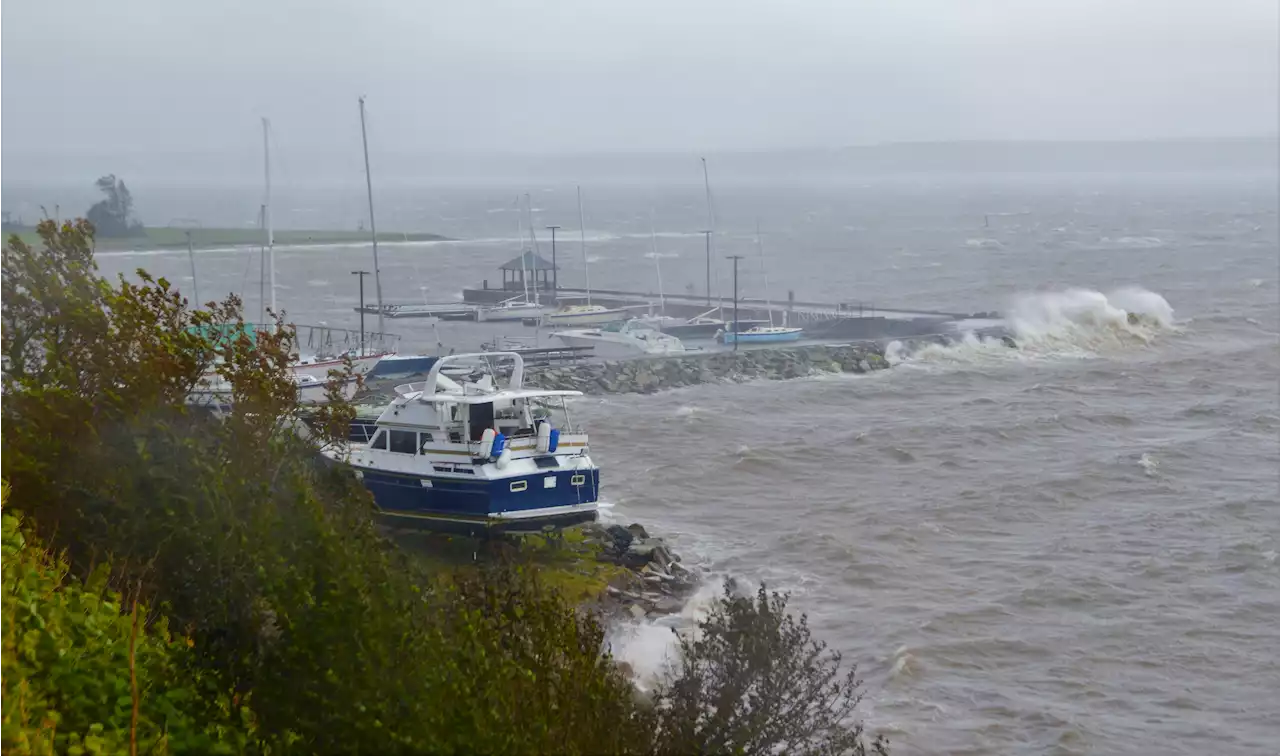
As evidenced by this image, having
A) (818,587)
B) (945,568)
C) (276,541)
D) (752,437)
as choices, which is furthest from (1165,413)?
(276,541)

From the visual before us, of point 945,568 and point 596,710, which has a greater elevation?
point 596,710

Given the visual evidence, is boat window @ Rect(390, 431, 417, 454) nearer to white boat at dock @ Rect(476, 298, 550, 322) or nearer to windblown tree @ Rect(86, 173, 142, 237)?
white boat at dock @ Rect(476, 298, 550, 322)

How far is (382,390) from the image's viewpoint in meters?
34.4

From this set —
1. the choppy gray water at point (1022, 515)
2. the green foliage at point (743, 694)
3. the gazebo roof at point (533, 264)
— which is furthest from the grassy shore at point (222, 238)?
the green foliage at point (743, 694)

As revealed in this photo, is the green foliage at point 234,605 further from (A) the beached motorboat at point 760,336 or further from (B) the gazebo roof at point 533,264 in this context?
(B) the gazebo roof at point 533,264

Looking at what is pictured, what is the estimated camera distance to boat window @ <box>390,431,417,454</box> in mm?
19906

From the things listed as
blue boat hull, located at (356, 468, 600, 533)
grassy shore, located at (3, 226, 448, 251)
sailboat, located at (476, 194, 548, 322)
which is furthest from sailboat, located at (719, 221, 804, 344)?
grassy shore, located at (3, 226, 448, 251)

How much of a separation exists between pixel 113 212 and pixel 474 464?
10432cm

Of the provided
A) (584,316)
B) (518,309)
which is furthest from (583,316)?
(518,309)

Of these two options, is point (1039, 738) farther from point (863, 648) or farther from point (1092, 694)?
point (863, 648)

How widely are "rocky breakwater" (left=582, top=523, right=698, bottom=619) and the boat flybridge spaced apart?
3.89 ft

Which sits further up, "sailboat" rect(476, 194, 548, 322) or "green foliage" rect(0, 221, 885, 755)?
"green foliage" rect(0, 221, 885, 755)

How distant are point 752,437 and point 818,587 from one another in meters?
13.0

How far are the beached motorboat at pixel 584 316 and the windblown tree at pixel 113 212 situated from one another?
212 ft
